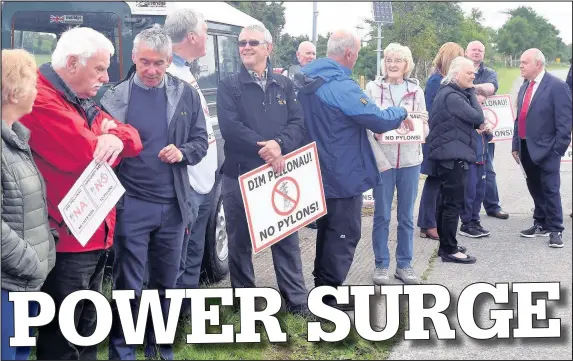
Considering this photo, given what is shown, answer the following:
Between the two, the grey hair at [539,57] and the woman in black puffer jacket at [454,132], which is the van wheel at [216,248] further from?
the grey hair at [539,57]

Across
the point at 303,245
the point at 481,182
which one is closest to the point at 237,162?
the point at 303,245

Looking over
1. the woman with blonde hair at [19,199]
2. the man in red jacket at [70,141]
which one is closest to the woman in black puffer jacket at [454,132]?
the man in red jacket at [70,141]

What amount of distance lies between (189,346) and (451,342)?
151cm

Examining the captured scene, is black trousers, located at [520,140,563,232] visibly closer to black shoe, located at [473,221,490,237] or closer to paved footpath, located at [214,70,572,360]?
paved footpath, located at [214,70,572,360]

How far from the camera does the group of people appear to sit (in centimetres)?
292

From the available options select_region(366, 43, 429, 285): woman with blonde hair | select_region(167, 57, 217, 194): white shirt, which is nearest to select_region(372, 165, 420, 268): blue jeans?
select_region(366, 43, 429, 285): woman with blonde hair

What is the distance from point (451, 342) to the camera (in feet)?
12.9

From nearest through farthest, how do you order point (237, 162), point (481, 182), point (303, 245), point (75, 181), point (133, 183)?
1. point (75, 181)
2. point (133, 183)
3. point (237, 162)
4. point (303, 245)
5. point (481, 182)

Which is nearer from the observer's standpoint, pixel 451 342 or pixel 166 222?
pixel 166 222

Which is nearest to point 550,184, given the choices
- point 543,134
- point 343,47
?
point 543,134

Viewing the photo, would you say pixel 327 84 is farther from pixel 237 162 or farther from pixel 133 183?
pixel 133 183

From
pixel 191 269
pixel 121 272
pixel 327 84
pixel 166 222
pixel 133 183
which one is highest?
pixel 327 84

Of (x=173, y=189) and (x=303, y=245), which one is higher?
(x=173, y=189)

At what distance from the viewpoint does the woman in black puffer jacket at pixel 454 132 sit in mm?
5613
